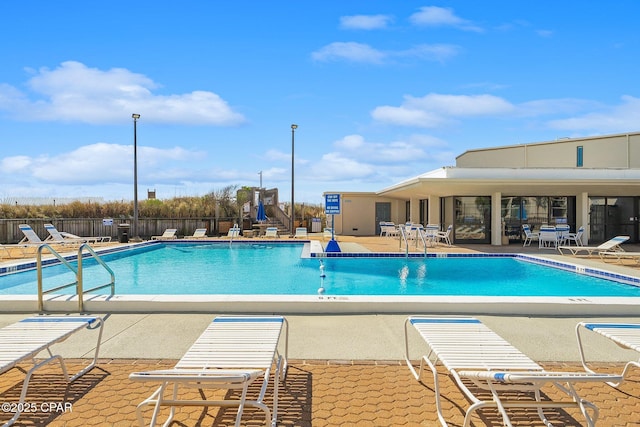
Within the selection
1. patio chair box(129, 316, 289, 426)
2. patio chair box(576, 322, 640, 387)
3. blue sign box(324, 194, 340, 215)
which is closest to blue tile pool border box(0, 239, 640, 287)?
blue sign box(324, 194, 340, 215)

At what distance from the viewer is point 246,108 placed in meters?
15.8

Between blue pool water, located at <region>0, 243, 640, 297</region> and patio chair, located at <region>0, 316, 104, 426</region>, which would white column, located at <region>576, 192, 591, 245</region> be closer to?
blue pool water, located at <region>0, 243, 640, 297</region>

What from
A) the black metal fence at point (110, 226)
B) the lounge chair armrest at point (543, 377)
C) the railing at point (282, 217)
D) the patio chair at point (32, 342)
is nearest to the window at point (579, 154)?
the railing at point (282, 217)

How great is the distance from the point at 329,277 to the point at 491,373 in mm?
7831

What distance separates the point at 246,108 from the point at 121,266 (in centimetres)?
713

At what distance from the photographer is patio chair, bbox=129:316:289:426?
91.3 inches

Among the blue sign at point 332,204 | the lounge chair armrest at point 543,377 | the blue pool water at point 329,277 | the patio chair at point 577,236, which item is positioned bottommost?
the blue pool water at point 329,277

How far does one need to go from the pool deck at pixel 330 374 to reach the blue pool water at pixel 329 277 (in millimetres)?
3284

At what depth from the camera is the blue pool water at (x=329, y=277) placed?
863 centimetres

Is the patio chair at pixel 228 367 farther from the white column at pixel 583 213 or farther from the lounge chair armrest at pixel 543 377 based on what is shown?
the white column at pixel 583 213

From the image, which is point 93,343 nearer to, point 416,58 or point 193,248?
point 416,58

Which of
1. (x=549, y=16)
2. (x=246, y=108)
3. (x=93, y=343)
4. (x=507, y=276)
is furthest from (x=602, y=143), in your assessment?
(x=93, y=343)

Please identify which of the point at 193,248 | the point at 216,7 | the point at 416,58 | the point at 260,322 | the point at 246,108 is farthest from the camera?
the point at 193,248

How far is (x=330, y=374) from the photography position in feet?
11.5
